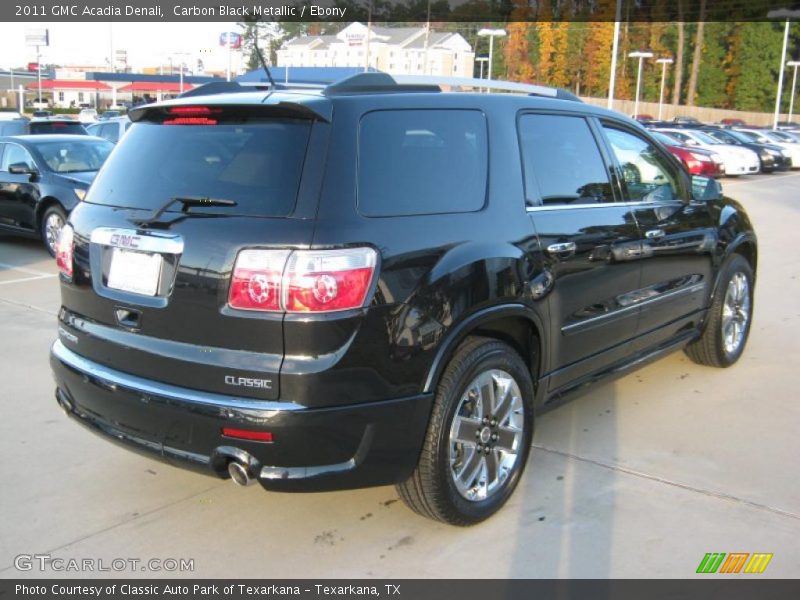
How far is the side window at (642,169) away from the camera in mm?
4621

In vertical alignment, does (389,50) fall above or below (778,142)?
above

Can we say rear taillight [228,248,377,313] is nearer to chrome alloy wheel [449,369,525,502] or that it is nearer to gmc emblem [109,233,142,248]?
gmc emblem [109,233,142,248]

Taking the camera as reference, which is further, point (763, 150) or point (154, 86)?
point (154, 86)

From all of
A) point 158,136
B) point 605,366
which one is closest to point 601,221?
point 605,366

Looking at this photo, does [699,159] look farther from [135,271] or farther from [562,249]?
[135,271]

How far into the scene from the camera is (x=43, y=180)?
10.3 meters

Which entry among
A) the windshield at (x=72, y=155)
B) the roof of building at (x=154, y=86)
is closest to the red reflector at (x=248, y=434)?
the windshield at (x=72, y=155)

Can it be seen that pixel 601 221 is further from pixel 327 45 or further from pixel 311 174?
pixel 327 45

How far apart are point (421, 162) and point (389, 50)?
98740 millimetres

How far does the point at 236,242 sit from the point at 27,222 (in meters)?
8.77

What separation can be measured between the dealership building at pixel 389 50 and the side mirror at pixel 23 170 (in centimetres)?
8268

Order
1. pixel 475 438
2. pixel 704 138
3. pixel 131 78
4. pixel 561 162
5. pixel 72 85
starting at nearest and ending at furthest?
pixel 475 438, pixel 561 162, pixel 704 138, pixel 131 78, pixel 72 85

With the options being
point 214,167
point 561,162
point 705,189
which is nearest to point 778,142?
point 705,189

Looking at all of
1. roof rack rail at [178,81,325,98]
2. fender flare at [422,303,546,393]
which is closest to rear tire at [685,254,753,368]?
fender flare at [422,303,546,393]
